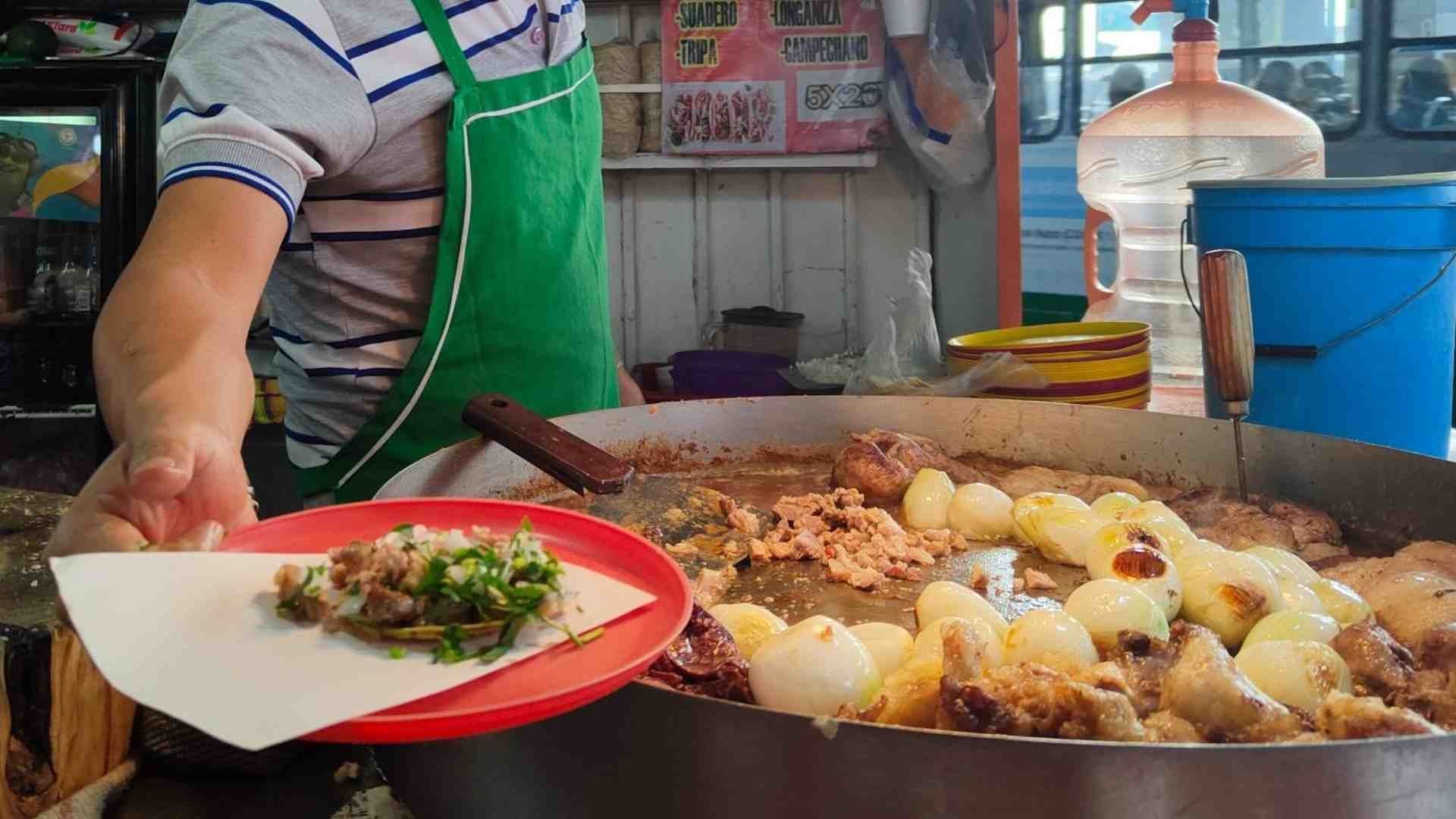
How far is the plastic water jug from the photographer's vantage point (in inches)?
119

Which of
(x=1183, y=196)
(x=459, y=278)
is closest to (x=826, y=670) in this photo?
(x=459, y=278)

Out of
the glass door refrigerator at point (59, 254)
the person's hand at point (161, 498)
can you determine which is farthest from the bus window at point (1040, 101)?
the person's hand at point (161, 498)

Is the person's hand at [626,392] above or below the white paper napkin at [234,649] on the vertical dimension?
below

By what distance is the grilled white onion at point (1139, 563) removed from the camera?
1.55 m

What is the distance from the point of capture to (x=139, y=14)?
4641 millimetres

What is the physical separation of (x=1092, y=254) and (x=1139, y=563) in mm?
1982

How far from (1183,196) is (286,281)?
8.20 feet

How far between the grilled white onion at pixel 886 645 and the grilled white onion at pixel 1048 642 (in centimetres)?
11

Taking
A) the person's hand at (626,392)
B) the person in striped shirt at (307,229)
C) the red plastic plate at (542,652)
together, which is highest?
the person in striped shirt at (307,229)

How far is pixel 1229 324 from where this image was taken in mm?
1827

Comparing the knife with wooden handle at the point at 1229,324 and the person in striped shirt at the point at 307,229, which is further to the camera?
the knife with wooden handle at the point at 1229,324

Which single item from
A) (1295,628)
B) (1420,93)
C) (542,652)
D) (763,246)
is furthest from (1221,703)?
(1420,93)

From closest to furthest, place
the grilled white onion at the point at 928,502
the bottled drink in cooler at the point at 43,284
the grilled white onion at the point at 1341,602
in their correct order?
the grilled white onion at the point at 1341,602, the grilled white onion at the point at 928,502, the bottled drink in cooler at the point at 43,284

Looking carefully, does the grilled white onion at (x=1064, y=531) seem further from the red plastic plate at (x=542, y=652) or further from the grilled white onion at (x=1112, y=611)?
the red plastic plate at (x=542, y=652)
